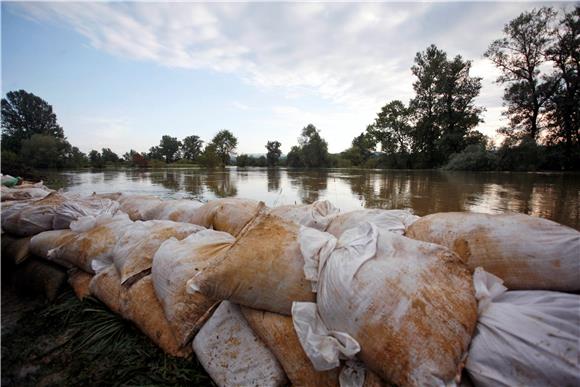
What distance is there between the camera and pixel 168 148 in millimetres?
61094

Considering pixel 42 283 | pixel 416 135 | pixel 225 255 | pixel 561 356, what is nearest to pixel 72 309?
pixel 42 283

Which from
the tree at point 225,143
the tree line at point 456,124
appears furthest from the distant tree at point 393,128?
the tree at point 225,143

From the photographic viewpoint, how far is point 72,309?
185 cm

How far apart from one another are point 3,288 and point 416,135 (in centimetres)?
3016

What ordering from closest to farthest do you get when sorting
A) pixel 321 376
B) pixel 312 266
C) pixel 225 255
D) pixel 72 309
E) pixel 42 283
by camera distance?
pixel 321 376 → pixel 312 266 → pixel 225 255 → pixel 72 309 → pixel 42 283

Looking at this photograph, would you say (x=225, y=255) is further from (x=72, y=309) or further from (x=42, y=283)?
(x=42, y=283)

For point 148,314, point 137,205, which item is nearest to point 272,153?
point 137,205

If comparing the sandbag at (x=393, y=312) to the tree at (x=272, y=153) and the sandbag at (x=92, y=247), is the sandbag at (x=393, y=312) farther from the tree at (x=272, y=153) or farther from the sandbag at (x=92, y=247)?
the tree at (x=272, y=153)

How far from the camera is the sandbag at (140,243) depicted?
1729 mm

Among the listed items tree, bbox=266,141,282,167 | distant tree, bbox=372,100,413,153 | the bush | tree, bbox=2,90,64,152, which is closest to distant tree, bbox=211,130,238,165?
tree, bbox=266,141,282,167

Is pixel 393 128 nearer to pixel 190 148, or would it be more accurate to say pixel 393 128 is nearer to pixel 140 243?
pixel 140 243

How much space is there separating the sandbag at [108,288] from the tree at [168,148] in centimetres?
6453

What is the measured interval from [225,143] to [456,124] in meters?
40.1

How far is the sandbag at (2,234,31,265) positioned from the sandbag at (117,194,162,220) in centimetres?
90
